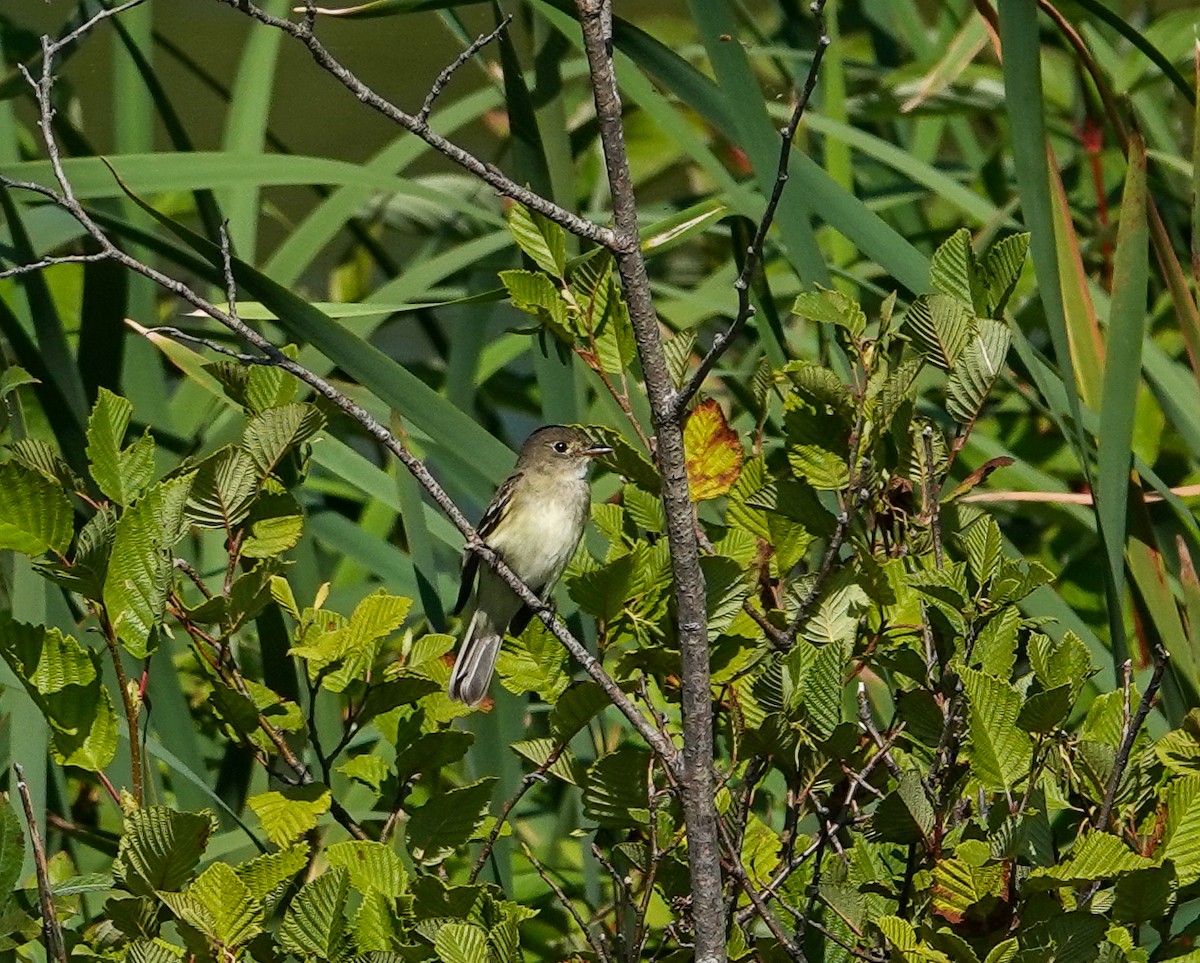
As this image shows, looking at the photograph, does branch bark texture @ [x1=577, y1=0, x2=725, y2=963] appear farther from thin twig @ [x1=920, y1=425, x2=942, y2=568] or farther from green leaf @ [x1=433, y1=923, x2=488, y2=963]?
thin twig @ [x1=920, y1=425, x2=942, y2=568]

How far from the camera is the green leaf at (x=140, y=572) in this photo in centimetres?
147

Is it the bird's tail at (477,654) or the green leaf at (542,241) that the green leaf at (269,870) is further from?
the bird's tail at (477,654)

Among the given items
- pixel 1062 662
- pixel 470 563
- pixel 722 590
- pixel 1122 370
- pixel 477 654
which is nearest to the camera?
pixel 1062 662

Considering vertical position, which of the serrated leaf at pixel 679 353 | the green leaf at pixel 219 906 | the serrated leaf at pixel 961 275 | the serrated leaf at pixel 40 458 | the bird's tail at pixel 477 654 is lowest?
the bird's tail at pixel 477 654

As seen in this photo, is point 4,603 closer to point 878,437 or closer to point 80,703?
point 80,703

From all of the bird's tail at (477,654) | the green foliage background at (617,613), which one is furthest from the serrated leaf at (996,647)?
the bird's tail at (477,654)

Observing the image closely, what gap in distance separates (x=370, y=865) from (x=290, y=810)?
12 centimetres

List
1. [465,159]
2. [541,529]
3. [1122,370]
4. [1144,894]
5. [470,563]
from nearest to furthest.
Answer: [465,159], [1144,894], [1122,370], [470,563], [541,529]

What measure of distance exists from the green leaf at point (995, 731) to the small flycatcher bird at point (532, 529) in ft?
5.28

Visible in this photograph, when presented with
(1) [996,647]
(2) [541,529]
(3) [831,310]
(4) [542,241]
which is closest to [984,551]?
(1) [996,647]

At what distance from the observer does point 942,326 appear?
1614mm

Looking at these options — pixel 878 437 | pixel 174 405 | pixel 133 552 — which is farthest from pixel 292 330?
pixel 174 405

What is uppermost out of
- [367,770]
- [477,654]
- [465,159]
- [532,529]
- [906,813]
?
[465,159]

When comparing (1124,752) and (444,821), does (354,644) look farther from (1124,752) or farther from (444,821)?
(1124,752)
